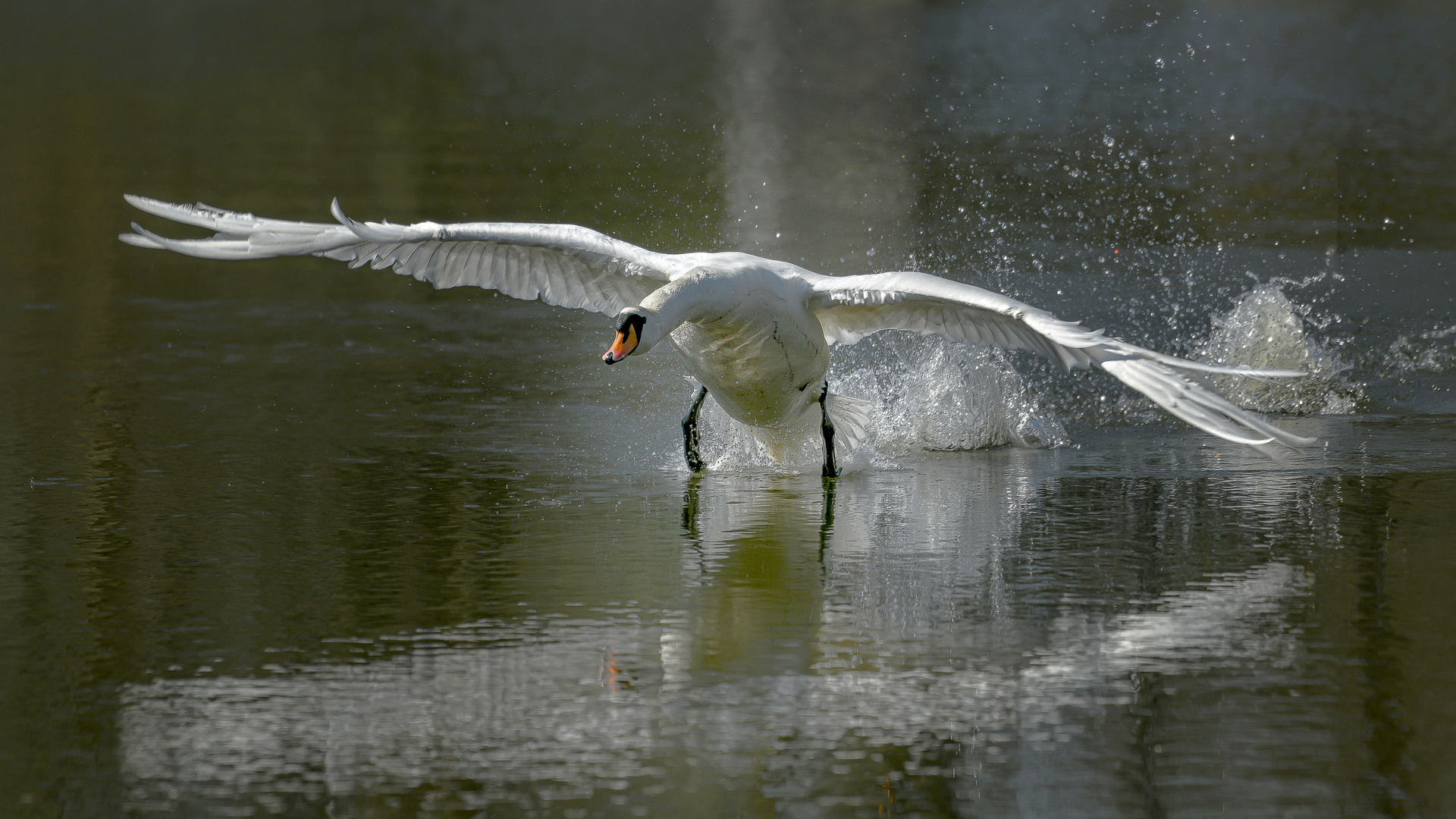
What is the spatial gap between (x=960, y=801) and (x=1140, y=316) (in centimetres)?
954

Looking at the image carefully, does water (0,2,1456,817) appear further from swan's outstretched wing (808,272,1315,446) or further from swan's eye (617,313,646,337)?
swan's eye (617,313,646,337)

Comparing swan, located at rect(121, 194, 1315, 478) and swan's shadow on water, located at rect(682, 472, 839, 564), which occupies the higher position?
swan, located at rect(121, 194, 1315, 478)

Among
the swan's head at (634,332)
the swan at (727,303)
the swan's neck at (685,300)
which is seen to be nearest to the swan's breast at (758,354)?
the swan at (727,303)

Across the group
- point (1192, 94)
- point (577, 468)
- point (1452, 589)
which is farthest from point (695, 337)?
point (1192, 94)

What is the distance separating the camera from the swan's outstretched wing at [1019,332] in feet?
21.9

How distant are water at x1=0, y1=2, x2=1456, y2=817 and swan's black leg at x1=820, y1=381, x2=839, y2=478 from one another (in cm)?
22

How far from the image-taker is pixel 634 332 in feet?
24.3

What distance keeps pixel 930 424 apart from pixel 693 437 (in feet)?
5.05

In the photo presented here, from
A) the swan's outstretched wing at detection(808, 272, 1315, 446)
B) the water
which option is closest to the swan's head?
the water

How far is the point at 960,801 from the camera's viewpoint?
4434 mm

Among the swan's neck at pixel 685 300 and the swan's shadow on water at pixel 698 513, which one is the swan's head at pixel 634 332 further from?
the swan's shadow on water at pixel 698 513

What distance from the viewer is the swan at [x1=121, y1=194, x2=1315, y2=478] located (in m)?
7.51

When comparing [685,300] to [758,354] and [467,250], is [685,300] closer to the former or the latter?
[758,354]

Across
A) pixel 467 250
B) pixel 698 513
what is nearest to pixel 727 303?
pixel 698 513
